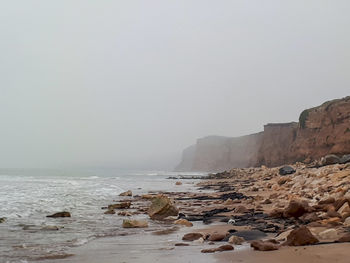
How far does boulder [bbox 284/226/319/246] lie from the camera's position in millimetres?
5078

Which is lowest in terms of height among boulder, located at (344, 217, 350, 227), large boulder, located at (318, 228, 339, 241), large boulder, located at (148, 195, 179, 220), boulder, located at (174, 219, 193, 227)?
boulder, located at (174, 219, 193, 227)

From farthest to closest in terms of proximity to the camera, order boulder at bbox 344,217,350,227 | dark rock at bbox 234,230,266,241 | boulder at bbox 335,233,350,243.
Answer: dark rock at bbox 234,230,266,241, boulder at bbox 344,217,350,227, boulder at bbox 335,233,350,243

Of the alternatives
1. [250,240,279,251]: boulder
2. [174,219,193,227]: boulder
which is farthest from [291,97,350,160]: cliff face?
[250,240,279,251]: boulder

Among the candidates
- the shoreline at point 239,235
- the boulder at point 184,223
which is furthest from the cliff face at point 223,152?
the shoreline at point 239,235

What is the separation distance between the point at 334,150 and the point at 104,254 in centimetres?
3913

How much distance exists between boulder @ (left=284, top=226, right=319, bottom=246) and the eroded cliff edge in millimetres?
35676

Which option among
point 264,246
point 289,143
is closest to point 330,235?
point 264,246

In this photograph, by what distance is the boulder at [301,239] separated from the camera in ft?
16.7

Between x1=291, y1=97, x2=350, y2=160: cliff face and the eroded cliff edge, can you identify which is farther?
the eroded cliff edge

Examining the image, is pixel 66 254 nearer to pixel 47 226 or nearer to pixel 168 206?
pixel 47 226

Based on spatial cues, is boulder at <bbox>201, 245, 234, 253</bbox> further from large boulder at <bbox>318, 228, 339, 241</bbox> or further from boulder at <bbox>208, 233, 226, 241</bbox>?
large boulder at <bbox>318, 228, 339, 241</bbox>

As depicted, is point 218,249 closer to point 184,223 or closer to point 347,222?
point 347,222

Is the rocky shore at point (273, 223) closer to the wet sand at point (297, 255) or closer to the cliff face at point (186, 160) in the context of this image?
the wet sand at point (297, 255)

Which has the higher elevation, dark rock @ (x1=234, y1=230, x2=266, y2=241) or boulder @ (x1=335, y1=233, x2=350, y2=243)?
boulder @ (x1=335, y1=233, x2=350, y2=243)
